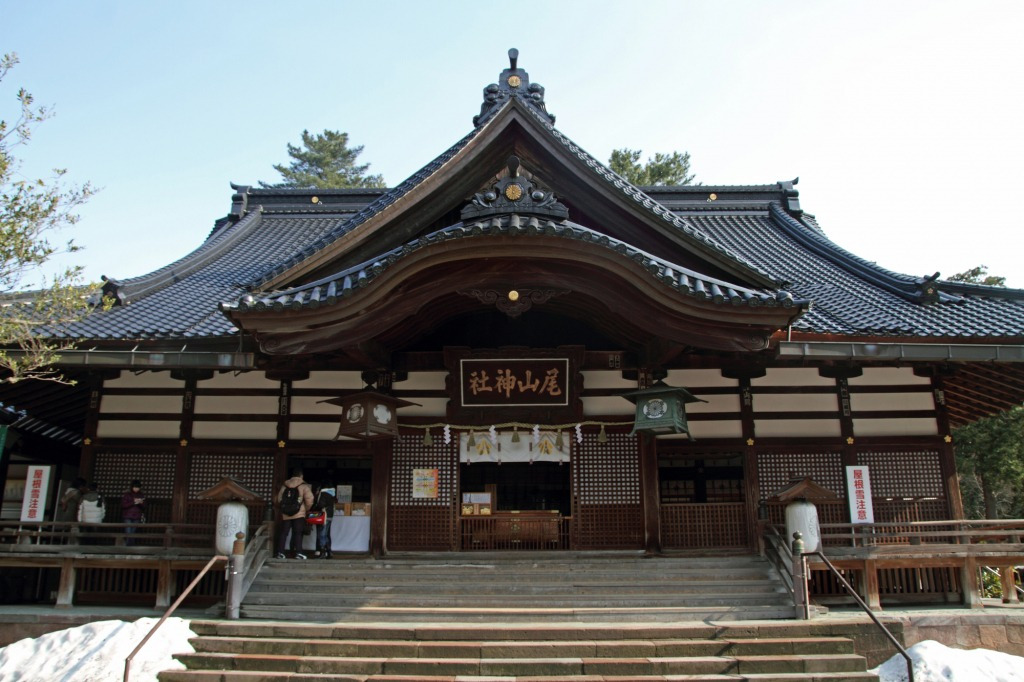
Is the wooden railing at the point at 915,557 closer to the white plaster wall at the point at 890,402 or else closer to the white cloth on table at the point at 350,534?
the white plaster wall at the point at 890,402

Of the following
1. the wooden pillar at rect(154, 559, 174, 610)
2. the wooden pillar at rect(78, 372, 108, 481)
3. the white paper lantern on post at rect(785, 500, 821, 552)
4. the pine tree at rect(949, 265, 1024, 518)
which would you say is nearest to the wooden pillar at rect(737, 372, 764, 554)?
the white paper lantern on post at rect(785, 500, 821, 552)

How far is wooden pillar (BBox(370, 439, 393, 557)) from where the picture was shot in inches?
492

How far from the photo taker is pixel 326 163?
47.2 m

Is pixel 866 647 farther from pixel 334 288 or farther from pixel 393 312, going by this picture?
pixel 334 288

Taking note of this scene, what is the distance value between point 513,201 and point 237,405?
242 inches

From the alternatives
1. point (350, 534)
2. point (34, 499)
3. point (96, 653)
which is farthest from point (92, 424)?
point (96, 653)

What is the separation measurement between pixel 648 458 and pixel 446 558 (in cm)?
371

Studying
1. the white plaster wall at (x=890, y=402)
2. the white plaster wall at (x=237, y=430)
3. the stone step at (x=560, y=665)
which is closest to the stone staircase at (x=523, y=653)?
the stone step at (x=560, y=665)

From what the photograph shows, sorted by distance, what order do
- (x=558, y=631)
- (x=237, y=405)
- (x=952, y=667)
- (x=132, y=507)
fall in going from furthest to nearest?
(x=237, y=405)
(x=132, y=507)
(x=558, y=631)
(x=952, y=667)

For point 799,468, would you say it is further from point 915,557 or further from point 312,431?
point 312,431

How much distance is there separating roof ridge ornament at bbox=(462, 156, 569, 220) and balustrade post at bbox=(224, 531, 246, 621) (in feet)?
18.8

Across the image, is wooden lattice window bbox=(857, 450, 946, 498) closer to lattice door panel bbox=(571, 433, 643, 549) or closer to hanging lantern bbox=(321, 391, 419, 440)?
lattice door panel bbox=(571, 433, 643, 549)

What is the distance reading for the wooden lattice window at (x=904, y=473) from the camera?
1258cm

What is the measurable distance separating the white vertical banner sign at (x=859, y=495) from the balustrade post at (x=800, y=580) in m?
2.60
